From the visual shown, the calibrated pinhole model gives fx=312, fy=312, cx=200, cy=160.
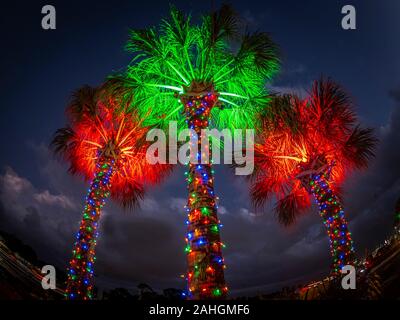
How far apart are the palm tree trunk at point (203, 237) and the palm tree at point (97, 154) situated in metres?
3.77

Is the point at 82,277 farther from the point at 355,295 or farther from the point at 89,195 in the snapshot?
the point at 355,295

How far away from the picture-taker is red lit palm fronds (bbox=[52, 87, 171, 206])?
11.8 meters

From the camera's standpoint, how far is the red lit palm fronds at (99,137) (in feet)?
38.6

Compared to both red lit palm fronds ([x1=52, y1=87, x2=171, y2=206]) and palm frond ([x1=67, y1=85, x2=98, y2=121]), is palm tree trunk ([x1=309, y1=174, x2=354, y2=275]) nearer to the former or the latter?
red lit palm fronds ([x1=52, y1=87, x2=171, y2=206])

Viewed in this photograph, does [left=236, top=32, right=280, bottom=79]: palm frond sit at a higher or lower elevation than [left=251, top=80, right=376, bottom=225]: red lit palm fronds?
higher

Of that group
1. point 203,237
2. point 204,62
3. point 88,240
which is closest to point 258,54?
point 204,62

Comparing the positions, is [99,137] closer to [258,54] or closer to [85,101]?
[85,101]

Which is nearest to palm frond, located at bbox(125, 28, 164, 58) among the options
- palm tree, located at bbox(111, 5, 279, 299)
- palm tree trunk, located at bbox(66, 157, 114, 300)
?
palm tree, located at bbox(111, 5, 279, 299)

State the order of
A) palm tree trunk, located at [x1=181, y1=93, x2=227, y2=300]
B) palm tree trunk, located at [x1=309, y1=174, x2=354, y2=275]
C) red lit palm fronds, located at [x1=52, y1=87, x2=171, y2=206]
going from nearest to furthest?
1. palm tree trunk, located at [x1=181, y1=93, x2=227, y2=300]
2. palm tree trunk, located at [x1=309, y1=174, x2=354, y2=275]
3. red lit palm fronds, located at [x1=52, y1=87, x2=171, y2=206]

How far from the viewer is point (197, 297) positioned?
6.65m

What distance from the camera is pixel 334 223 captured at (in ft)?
33.9

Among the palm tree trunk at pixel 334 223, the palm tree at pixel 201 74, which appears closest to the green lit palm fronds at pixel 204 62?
the palm tree at pixel 201 74

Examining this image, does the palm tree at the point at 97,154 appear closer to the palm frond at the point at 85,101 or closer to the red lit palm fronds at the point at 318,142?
the palm frond at the point at 85,101
